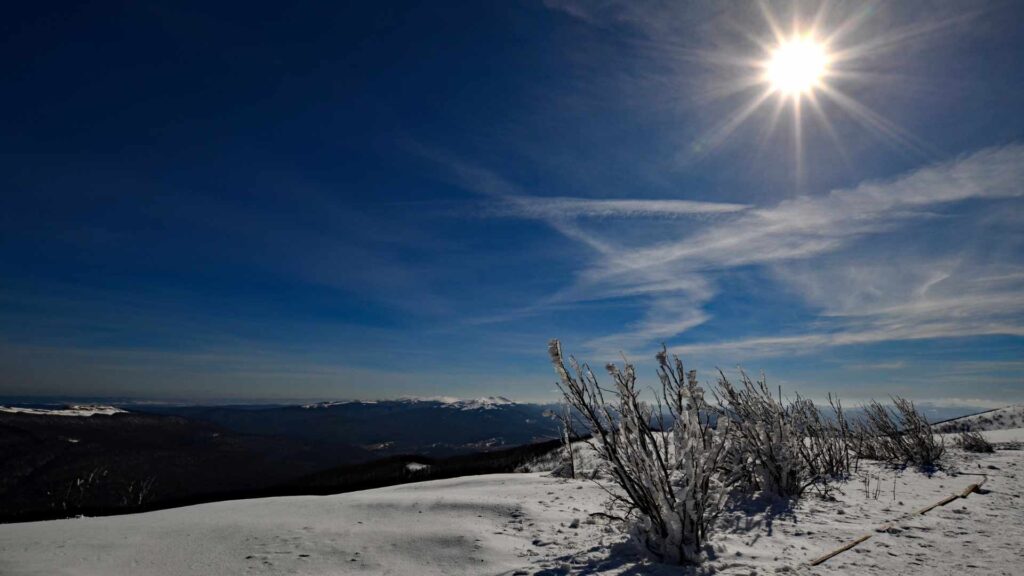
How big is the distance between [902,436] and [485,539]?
12.3 metres

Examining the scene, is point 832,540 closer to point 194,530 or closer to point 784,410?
point 784,410

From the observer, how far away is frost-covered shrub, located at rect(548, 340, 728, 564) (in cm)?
384

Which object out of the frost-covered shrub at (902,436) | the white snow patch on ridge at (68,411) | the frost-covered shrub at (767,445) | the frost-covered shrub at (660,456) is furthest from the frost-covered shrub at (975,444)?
the white snow patch on ridge at (68,411)

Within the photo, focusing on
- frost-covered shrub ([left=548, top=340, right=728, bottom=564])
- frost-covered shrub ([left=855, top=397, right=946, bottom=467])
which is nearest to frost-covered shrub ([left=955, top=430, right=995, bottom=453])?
frost-covered shrub ([left=855, top=397, right=946, bottom=467])

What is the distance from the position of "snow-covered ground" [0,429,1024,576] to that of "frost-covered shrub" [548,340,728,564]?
26 centimetres

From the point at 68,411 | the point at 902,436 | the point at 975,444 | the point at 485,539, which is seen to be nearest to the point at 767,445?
the point at 485,539

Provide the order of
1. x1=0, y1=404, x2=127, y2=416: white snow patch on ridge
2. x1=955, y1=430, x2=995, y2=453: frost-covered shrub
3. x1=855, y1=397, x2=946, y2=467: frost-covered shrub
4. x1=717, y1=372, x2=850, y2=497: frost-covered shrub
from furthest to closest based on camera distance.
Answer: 1. x1=0, y1=404, x2=127, y2=416: white snow patch on ridge
2. x1=955, y1=430, x2=995, y2=453: frost-covered shrub
3. x1=855, y1=397, x2=946, y2=467: frost-covered shrub
4. x1=717, y1=372, x2=850, y2=497: frost-covered shrub

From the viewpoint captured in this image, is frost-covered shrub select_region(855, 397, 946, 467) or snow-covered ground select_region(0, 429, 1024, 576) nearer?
snow-covered ground select_region(0, 429, 1024, 576)

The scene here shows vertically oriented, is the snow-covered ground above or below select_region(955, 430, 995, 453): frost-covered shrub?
below

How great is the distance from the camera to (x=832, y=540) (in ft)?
14.1

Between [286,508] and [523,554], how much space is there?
3655 millimetres

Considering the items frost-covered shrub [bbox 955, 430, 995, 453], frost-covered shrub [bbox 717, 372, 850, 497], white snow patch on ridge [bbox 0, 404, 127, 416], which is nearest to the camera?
frost-covered shrub [bbox 717, 372, 850, 497]

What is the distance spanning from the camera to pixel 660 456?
13.5 feet

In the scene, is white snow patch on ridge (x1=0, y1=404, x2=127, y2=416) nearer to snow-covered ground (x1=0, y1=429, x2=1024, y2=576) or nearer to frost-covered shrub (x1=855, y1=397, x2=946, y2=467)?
snow-covered ground (x1=0, y1=429, x2=1024, y2=576)
